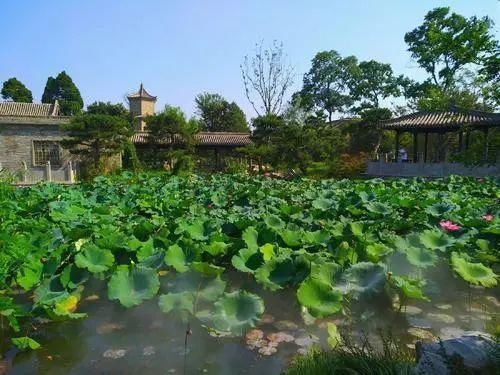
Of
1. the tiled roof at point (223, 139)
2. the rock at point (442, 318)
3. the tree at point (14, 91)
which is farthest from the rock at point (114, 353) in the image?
the tree at point (14, 91)

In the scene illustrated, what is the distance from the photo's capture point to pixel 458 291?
4.04m

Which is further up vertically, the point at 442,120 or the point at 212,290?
the point at 442,120

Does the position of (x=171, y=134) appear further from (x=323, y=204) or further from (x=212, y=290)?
(x=212, y=290)

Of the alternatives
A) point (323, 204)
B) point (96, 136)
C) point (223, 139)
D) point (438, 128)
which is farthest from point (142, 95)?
point (323, 204)

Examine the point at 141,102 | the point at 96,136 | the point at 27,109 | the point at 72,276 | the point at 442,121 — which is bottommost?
the point at 72,276

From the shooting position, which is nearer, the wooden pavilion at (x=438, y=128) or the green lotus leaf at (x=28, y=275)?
the green lotus leaf at (x=28, y=275)

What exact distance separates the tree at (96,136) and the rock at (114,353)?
19.3 m

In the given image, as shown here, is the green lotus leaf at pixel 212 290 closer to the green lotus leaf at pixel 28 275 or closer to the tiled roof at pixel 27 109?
the green lotus leaf at pixel 28 275

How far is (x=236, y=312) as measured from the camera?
2.91 m

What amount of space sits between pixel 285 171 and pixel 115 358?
66.1 ft

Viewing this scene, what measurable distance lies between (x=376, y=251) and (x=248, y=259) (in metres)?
1.10

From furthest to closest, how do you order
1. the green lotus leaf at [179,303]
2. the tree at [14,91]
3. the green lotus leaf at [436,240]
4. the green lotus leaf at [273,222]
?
the tree at [14,91] < the green lotus leaf at [273,222] < the green lotus leaf at [436,240] < the green lotus leaf at [179,303]

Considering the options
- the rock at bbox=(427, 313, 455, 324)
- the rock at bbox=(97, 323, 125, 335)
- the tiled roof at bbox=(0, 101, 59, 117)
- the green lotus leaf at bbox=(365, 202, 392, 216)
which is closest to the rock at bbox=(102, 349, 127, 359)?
the rock at bbox=(97, 323, 125, 335)

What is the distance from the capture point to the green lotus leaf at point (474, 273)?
11.5ft
